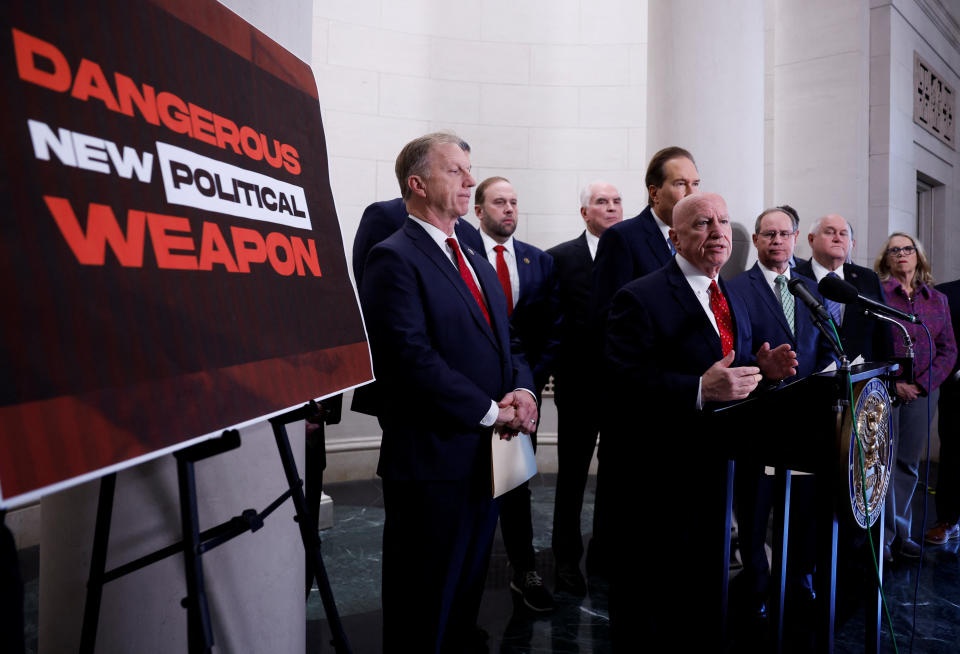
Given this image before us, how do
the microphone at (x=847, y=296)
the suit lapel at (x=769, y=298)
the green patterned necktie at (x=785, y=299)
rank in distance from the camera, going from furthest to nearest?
1. the green patterned necktie at (x=785, y=299)
2. the suit lapel at (x=769, y=298)
3. the microphone at (x=847, y=296)

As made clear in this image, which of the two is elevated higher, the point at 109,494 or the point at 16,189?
the point at 16,189

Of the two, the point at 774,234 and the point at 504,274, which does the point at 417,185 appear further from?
the point at 774,234

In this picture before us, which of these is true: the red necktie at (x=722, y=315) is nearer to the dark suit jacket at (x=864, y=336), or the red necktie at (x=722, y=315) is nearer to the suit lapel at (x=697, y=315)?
the suit lapel at (x=697, y=315)

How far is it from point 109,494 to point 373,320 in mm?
843

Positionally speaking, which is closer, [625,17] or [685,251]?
[685,251]

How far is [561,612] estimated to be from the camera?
2.63m

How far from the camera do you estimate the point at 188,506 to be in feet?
3.56

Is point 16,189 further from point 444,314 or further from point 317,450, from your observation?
point 317,450

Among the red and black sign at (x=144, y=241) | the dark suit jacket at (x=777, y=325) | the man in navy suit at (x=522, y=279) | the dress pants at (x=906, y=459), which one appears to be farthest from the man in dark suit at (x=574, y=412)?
the red and black sign at (x=144, y=241)

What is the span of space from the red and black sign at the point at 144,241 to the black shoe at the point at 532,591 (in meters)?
1.59

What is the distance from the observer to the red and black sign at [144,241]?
82 cm

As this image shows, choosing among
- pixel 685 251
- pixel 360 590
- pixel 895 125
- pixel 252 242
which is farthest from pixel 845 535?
pixel 895 125

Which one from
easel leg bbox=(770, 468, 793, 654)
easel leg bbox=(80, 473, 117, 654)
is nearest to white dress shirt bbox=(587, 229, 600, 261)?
easel leg bbox=(770, 468, 793, 654)

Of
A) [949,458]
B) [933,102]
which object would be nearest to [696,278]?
[949,458]
